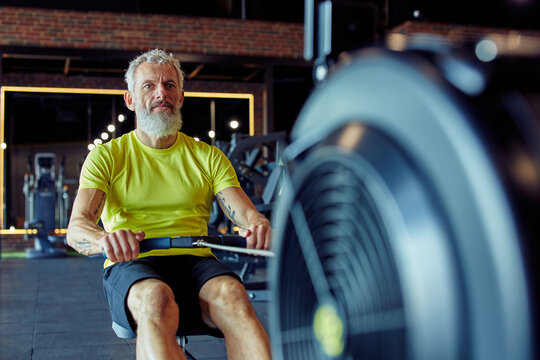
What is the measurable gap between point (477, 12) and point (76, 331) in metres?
6.91

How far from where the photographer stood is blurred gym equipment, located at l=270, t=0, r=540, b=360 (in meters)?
0.43

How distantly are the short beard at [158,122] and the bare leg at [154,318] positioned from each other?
516mm

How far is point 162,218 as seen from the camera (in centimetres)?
179

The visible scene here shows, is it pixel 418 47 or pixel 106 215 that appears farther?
pixel 106 215

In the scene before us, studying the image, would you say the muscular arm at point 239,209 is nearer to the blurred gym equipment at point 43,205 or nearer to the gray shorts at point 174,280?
the gray shorts at point 174,280

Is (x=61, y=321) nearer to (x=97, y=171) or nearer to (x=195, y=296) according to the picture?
(x=97, y=171)

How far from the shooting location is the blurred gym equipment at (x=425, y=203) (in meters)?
0.43

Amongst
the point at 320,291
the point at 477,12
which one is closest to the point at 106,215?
the point at 320,291

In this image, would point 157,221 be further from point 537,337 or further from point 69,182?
point 69,182

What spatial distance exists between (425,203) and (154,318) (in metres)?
1.04

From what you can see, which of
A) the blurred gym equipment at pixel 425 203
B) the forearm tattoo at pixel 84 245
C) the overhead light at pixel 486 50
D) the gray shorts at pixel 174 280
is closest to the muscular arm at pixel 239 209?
the gray shorts at pixel 174 280

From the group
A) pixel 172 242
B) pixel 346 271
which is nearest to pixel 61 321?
pixel 172 242

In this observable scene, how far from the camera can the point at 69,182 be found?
9.06 metres

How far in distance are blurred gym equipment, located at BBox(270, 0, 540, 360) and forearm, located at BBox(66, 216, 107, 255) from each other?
1.00m
